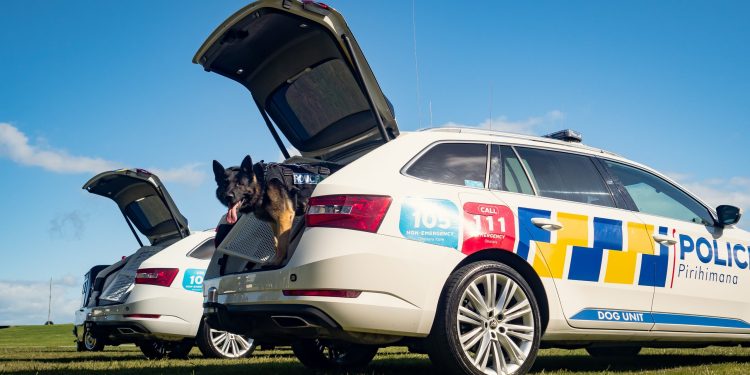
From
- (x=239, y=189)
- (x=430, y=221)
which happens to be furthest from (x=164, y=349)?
(x=430, y=221)

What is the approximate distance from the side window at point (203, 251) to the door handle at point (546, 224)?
17.4 feet

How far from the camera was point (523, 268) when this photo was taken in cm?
479

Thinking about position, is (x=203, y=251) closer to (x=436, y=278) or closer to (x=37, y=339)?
(x=436, y=278)

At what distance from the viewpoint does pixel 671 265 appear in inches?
219

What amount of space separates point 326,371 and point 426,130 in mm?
2258

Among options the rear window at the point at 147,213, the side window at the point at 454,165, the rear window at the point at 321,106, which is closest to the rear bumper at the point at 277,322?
the side window at the point at 454,165

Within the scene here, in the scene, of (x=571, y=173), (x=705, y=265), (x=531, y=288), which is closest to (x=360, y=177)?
(x=531, y=288)

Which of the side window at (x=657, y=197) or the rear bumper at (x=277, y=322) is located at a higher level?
the side window at (x=657, y=197)

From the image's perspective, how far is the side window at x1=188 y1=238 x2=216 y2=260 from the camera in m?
8.94

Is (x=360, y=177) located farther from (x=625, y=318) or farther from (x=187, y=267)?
(x=187, y=267)

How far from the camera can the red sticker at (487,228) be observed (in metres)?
4.49

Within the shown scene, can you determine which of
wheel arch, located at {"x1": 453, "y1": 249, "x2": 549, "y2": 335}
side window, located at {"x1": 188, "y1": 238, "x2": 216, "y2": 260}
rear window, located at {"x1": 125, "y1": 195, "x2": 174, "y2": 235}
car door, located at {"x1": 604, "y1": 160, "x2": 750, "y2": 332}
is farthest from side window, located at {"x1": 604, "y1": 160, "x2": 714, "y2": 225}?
rear window, located at {"x1": 125, "y1": 195, "x2": 174, "y2": 235}

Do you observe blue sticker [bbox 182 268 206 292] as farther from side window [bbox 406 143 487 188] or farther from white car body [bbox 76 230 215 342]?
side window [bbox 406 143 487 188]

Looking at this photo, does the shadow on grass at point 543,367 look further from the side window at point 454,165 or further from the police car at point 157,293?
the police car at point 157,293
